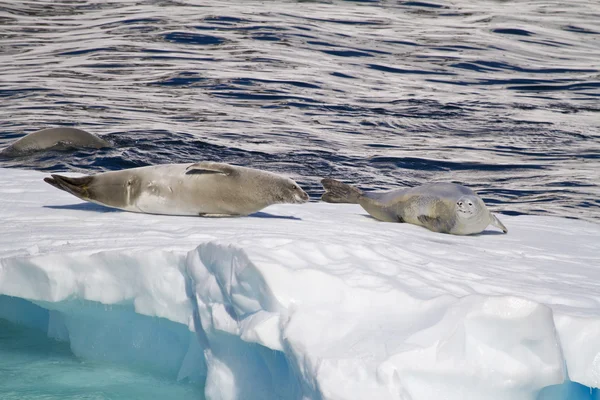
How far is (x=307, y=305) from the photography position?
2.65m

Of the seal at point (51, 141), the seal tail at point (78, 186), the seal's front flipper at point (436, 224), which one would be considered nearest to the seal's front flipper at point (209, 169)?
the seal tail at point (78, 186)

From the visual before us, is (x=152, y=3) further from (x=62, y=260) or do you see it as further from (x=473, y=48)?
(x=62, y=260)

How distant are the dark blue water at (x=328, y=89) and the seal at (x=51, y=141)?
0.86ft

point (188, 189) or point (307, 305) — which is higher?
point (307, 305)

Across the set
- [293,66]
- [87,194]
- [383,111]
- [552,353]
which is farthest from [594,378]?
[293,66]

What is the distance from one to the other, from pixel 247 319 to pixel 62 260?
1.00m

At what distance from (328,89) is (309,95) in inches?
27.6

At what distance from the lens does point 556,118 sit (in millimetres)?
14781

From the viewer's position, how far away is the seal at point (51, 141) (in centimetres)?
1021

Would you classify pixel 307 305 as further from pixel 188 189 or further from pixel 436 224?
pixel 436 224

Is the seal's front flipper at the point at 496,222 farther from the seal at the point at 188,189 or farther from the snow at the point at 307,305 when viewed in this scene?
the seal at the point at 188,189

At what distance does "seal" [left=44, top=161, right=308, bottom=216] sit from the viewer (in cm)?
455

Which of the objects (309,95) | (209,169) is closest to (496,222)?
(209,169)

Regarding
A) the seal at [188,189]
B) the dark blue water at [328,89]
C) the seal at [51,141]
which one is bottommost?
the dark blue water at [328,89]
